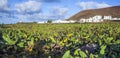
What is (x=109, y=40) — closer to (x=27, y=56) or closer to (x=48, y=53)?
(x=48, y=53)

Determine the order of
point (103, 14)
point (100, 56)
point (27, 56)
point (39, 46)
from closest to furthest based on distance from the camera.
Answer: point (100, 56) → point (27, 56) → point (39, 46) → point (103, 14)

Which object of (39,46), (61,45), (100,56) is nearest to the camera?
(100,56)

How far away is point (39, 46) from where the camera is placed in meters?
4.89

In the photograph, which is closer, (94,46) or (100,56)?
(100,56)

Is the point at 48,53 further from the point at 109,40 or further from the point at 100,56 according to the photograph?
the point at 109,40

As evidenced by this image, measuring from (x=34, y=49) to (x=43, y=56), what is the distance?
18 centimetres

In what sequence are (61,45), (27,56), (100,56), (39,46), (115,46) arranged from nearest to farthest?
(100,56)
(27,56)
(39,46)
(61,45)
(115,46)

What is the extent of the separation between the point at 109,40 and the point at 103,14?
35.1m

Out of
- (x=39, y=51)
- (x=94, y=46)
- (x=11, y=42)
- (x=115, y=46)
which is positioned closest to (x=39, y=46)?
(x=39, y=51)

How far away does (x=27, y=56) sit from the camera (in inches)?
180

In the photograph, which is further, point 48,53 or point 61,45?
point 61,45

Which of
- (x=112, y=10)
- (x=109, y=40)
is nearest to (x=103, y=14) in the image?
(x=112, y=10)

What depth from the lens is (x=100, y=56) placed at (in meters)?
4.25

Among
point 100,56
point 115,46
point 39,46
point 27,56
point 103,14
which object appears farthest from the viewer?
point 103,14
